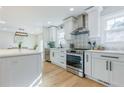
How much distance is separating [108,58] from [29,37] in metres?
10.8

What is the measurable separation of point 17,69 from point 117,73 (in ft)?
6.57

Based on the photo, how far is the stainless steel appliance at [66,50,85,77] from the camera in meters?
3.62

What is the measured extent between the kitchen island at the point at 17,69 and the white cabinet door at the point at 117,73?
176cm

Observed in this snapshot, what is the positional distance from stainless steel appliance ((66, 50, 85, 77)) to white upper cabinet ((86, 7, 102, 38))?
0.73 metres

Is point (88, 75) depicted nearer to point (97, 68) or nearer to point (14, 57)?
point (97, 68)

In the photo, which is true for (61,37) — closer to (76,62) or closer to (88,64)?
(76,62)

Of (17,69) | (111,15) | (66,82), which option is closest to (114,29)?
(111,15)

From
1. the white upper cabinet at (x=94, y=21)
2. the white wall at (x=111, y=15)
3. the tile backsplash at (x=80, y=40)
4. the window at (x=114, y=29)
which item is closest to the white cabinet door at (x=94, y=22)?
the white upper cabinet at (x=94, y=21)

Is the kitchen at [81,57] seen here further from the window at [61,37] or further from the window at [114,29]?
the window at [61,37]

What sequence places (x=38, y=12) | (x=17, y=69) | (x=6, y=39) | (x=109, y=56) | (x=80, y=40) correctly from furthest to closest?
1. (x=6, y=39)
2. (x=80, y=40)
3. (x=38, y=12)
4. (x=109, y=56)
5. (x=17, y=69)

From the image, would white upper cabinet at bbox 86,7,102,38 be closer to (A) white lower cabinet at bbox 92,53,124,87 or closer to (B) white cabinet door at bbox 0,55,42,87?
(A) white lower cabinet at bbox 92,53,124,87

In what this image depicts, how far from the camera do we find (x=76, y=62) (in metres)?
3.90

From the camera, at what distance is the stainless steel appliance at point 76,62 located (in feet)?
11.9

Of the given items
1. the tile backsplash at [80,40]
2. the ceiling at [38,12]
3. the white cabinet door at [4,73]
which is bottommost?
the white cabinet door at [4,73]
